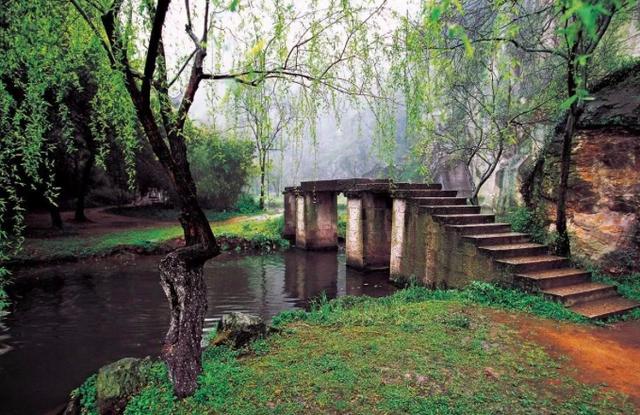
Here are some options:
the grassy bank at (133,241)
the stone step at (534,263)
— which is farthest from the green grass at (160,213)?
the stone step at (534,263)

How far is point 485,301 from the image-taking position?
840cm

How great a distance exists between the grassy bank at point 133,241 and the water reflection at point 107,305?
96cm

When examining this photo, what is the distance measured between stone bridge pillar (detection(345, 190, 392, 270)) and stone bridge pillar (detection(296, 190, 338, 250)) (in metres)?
4.18

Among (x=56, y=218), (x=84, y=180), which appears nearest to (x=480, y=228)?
(x=56, y=218)

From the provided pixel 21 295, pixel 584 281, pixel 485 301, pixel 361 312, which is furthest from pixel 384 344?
pixel 21 295

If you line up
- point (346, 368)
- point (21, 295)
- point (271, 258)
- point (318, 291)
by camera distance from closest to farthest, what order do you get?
1. point (346, 368)
2. point (21, 295)
3. point (318, 291)
4. point (271, 258)

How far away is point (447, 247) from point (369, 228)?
4765mm

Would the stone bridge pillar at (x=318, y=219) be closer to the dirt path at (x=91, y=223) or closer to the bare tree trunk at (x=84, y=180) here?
the dirt path at (x=91, y=223)

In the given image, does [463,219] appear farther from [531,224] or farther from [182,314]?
[182,314]

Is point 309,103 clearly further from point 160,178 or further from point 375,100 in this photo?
point 160,178

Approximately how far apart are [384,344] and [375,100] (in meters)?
3.79

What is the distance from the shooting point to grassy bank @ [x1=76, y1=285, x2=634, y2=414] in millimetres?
4410

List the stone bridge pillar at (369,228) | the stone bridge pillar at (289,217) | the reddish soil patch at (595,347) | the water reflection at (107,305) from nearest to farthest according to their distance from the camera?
the reddish soil patch at (595,347), the water reflection at (107,305), the stone bridge pillar at (369,228), the stone bridge pillar at (289,217)

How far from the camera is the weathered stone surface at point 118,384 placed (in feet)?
16.3
